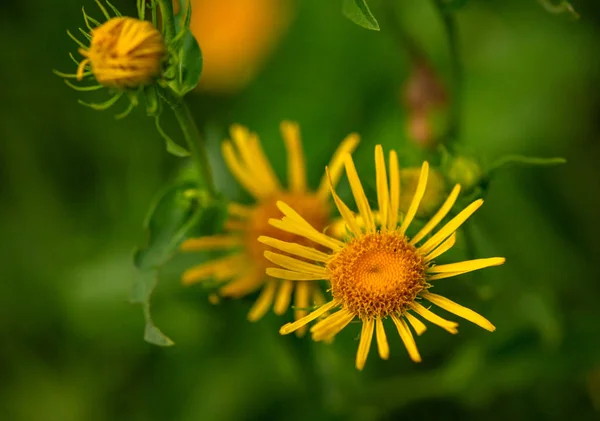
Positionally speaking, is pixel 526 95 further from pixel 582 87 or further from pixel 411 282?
pixel 411 282

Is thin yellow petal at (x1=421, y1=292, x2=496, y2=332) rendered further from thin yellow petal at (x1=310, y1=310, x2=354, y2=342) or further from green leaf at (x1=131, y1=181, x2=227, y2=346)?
green leaf at (x1=131, y1=181, x2=227, y2=346)

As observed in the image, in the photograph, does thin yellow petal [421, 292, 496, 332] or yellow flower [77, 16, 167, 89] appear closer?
thin yellow petal [421, 292, 496, 332]

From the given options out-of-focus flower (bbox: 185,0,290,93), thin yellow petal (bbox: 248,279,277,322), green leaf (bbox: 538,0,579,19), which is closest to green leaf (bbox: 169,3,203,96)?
thin yellow petal (bbox: 248,279,277,322)

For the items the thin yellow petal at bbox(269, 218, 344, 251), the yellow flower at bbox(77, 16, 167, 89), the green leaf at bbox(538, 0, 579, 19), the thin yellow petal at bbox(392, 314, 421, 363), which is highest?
the yellow flower at bbox(77, 16, 167, 89)

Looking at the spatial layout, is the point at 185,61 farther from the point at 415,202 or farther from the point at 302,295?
the point at 302,295

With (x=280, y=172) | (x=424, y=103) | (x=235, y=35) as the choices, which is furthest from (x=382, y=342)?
(x=235, y=35)

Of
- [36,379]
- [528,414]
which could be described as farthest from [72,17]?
[528,414]

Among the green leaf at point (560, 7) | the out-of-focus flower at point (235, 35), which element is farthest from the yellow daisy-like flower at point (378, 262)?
the out-of-focus flower at point (235, 35)
